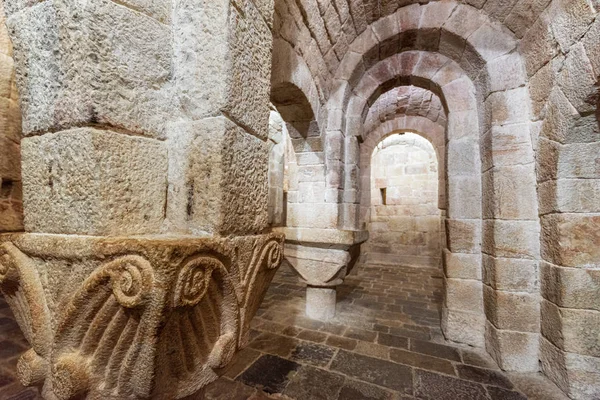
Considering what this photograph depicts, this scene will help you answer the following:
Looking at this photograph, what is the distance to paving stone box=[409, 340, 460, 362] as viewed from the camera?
85.6 inches

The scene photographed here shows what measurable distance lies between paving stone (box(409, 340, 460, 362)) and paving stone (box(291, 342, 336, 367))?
79cm

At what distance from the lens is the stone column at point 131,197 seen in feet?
2.45

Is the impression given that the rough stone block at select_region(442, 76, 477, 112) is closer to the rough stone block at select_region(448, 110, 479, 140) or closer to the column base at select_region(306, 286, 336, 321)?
the rough stone block at select_region(448, 110, 479, 140)

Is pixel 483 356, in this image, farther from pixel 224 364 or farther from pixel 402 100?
pixel 402 100

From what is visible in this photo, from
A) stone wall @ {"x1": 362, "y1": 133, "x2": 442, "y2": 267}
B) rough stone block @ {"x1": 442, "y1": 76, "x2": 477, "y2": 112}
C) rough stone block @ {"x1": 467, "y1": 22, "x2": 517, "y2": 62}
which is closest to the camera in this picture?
rough stone block @ {"x1": 467, "y1": 22, "x2": 517, "y2": 62}

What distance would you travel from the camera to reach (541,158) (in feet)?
6.49

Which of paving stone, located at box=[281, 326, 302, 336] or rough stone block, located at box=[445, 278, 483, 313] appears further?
paving stone, located at box=[281, 326, 302, 336]

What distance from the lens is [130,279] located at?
703mm

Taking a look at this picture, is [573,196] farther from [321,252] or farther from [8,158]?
[8,158]

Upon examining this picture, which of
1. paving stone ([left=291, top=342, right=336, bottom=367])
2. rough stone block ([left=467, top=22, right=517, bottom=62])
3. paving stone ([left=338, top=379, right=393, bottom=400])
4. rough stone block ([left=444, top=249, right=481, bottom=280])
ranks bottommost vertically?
paving stone ([left=338, top=379, right=393, bottom=400])

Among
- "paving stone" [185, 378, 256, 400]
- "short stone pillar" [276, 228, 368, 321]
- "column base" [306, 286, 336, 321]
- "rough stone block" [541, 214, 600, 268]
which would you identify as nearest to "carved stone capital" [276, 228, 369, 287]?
"short stone pillar" [276, 228, 368, 321]

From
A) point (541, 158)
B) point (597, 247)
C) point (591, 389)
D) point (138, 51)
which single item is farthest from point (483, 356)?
point (138, 51)

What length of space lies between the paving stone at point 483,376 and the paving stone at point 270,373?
1.31m

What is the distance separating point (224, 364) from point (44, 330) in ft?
1.95
